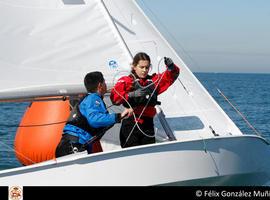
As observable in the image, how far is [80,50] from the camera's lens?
18.9 ft

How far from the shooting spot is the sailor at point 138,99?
532 centimetres

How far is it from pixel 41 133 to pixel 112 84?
54.4 inches

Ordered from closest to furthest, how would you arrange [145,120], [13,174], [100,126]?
[13,174] < [100,126] < [145,120]

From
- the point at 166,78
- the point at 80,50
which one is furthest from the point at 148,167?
the point at 80,50

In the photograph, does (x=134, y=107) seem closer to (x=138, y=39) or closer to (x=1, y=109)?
(x=138, y=39)

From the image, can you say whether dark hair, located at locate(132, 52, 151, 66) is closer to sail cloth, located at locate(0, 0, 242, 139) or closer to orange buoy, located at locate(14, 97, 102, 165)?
sail cloth, located at locate(0, 0, 242, 139)

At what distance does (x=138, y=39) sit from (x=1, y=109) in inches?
501

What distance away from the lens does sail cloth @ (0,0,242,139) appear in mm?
5473
